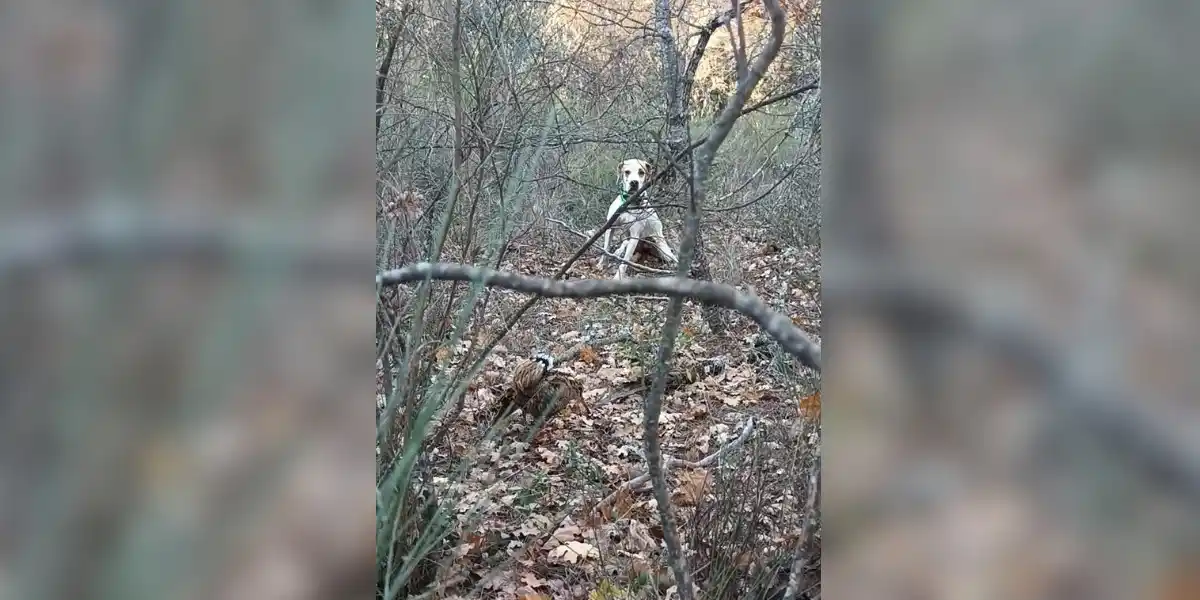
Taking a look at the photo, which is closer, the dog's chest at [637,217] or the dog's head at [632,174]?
the dog's head at [632,174]

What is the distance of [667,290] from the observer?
80 centimetres

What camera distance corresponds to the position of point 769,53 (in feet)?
2.86

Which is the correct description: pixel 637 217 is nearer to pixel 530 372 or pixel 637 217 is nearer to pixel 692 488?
pixel 530 372

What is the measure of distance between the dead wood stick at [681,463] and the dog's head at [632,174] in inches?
21.7

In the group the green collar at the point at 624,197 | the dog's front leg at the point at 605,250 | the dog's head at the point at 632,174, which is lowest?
the dog's front leg at the point at 605,250

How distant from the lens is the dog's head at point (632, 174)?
1743mm

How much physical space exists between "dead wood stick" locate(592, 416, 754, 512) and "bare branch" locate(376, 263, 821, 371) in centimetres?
93

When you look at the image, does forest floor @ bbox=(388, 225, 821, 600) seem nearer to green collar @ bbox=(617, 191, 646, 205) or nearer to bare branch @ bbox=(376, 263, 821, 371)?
green collar @ bbox=(617, 191, 646, 205)

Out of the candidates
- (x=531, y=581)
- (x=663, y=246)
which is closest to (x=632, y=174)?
(x=663, y=246)
